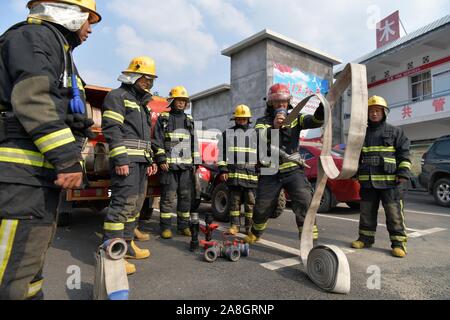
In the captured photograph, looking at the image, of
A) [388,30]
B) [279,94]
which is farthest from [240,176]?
[388,30]

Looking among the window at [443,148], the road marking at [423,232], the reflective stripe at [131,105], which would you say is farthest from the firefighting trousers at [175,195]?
the window at [443,148]

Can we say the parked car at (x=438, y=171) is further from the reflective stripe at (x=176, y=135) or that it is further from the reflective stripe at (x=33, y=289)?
the reflective stripe at (x=33, y=289)

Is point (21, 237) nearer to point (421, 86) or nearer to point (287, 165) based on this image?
point (287, 165)

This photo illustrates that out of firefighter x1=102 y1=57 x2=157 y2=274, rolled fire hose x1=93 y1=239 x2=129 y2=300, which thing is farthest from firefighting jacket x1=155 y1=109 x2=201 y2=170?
rolled fire hose x1=93 y1=239 x2=129 y2=300

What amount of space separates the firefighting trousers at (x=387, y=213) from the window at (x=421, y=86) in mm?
14871

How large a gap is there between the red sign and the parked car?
11.5 meters

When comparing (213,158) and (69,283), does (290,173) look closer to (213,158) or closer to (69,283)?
(69,283)

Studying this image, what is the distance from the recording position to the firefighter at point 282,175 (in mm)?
3592

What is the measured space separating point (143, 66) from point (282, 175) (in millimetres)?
2053

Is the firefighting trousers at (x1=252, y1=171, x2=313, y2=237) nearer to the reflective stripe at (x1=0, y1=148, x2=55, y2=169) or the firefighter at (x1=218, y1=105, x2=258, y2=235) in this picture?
the firefighter at (x1=218, y1=105, x2=258, y2=235)

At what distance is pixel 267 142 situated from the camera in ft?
12.7

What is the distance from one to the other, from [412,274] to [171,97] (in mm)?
3733

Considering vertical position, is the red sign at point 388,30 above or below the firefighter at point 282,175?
above

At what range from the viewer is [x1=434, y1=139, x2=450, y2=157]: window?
326 inches
